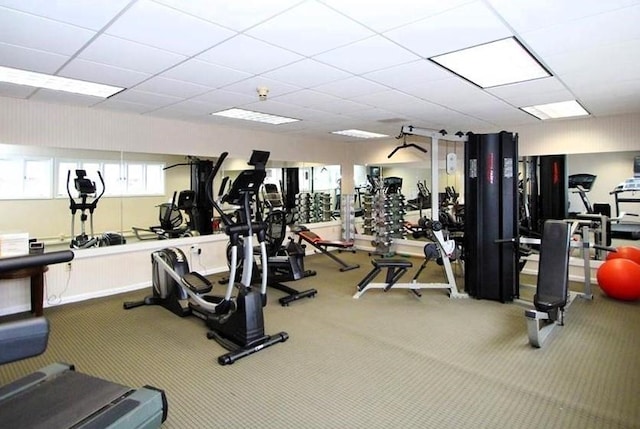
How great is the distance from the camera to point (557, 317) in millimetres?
3674

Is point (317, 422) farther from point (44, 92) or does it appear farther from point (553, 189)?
point (553, 189)

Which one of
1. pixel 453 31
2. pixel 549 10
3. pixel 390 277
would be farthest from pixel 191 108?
pixel 549 10

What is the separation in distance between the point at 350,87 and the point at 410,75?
66cm

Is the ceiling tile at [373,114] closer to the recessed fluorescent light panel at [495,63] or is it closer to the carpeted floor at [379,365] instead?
the recessed fluorescent light panel at [495,63]

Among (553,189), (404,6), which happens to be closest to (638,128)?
(553,189)

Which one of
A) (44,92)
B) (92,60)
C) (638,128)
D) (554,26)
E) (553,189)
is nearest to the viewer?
(554,26)

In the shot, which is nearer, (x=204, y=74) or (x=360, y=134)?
(x=204, y=74)

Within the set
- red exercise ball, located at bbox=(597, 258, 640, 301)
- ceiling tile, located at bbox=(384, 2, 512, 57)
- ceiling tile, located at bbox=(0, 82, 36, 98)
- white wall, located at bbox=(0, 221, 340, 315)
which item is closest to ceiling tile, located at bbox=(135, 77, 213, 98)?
ceiling tile, located at bbox=(0, 82, 36, 98)

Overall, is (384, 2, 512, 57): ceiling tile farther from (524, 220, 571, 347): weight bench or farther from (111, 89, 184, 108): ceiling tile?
(111, 89, 184, 108): ceiling tile

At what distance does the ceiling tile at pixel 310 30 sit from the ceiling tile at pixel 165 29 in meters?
0.30

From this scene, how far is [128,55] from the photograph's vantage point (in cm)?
295

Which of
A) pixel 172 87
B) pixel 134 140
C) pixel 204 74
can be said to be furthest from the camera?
pixel 134 140

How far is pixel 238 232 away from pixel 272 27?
5.49ft

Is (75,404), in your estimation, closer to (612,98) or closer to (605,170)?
(612,98)
